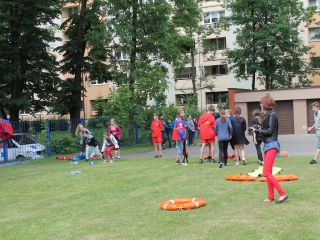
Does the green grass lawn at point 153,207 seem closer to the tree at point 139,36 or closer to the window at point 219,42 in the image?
the tree at point 139,36

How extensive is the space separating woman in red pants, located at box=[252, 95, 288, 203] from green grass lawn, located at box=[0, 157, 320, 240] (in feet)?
0.97

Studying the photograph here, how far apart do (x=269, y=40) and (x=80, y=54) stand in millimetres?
16415

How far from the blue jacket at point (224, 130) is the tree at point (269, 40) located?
91.9 ft

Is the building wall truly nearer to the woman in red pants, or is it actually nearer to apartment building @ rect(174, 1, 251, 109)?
apartment building @ rect(174, 1, 251, 109)

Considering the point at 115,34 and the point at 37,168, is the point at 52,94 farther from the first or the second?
the point at 37,168

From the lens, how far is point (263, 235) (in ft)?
21.8

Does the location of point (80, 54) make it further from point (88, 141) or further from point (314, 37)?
point (314, 37)

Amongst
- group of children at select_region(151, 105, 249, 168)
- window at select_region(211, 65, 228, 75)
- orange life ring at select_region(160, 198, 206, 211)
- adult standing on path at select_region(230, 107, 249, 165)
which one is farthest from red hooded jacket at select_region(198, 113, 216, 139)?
window at select_region(211, 65, 228, 75)

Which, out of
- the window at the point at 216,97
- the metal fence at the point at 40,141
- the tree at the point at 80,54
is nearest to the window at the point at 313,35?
the window at the point at 216,97

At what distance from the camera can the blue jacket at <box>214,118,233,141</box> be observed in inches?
628

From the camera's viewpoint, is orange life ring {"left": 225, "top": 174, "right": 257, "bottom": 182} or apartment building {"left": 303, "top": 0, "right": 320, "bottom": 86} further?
apartment building {"left": 303, "top": 0, "right": 320, "bottom": 86}

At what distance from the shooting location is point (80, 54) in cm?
3700

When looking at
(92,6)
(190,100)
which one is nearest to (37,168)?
(92,6)

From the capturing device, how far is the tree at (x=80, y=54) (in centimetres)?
3572
